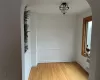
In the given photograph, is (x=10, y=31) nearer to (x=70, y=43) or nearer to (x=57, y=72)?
(x=57, y=72)

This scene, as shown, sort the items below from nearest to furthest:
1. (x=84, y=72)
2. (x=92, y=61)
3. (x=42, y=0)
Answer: (x=92, y=61) → (x=42, y=0) → (x=84, y=72)

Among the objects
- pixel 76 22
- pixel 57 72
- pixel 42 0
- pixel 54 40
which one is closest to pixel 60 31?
pixel 54 40

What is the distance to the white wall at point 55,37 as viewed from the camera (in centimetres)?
621

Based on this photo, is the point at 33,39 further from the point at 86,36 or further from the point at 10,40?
the point at 10,40

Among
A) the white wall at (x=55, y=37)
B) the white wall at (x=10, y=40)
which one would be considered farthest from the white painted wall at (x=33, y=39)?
the white wall at (x=10, y=40)

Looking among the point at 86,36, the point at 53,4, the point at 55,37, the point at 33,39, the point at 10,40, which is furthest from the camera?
the point at 55,37

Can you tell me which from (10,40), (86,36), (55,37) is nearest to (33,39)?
(55,37)

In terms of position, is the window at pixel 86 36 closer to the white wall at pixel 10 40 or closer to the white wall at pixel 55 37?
the white wall at pixel 55 37

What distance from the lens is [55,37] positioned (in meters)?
6.32

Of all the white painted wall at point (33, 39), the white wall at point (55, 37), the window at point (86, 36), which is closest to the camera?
the window at point (86, 36)

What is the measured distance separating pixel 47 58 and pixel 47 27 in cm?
163

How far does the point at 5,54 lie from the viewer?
5.42ft

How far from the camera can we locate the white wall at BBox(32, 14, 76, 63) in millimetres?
6215

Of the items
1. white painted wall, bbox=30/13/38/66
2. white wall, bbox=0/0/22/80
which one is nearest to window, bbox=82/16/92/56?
white painted wall, bbox=30/13/38/66
